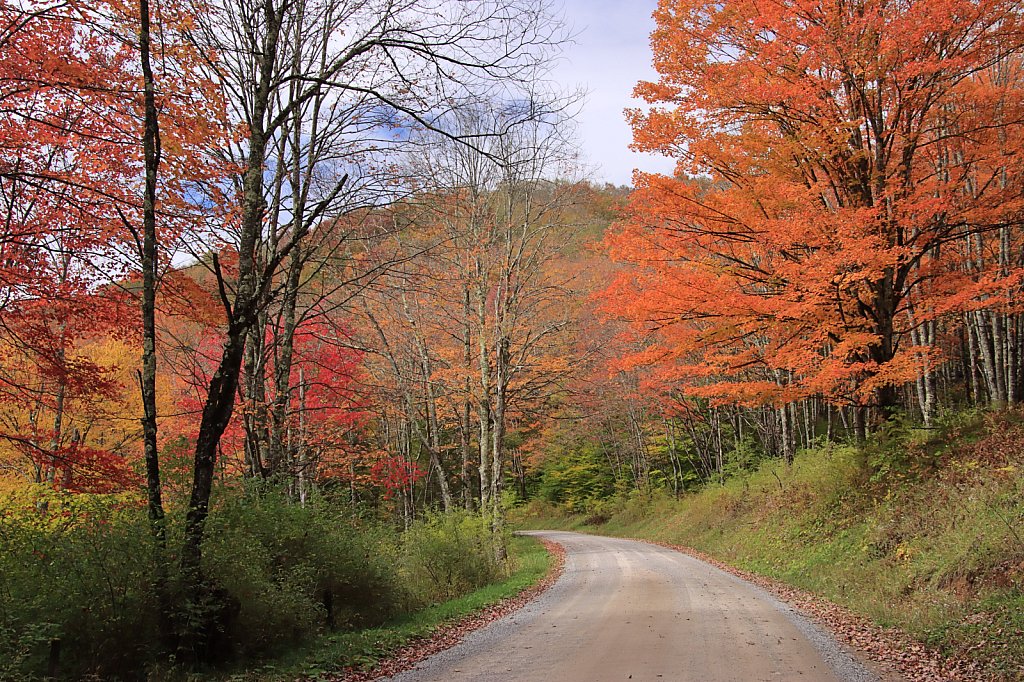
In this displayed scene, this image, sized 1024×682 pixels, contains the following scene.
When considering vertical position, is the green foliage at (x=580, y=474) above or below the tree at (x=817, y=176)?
below

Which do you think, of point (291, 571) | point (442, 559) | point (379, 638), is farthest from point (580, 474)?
point (291, 571)

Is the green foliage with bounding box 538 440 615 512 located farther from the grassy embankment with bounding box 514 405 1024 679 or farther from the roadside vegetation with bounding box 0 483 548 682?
the roadside vegetation with bounding box 0 483 548 682

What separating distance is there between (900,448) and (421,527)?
A: 903 centimetres

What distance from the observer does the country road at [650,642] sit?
5645mm

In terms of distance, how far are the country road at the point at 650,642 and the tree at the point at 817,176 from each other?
12.4 feet

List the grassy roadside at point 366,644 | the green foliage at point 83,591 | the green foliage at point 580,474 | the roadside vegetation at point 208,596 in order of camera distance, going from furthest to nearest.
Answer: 1. the green foliage at point 580,474
2. the grassy roadside at point 366,644
3. the roadside vegetation at point 208,596
4. the green foliage at point 83,591

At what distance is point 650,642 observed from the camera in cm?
683

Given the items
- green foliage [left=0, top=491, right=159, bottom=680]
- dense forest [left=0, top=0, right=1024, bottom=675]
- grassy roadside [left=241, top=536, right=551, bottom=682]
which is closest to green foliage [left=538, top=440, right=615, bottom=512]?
dense forest [left=0, top=0, right=1024, bottom=675]

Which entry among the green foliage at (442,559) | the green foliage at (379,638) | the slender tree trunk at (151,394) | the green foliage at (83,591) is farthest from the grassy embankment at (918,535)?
the green foliage at (83,591)

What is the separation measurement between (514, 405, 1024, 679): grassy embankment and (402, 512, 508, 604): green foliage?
238 inches

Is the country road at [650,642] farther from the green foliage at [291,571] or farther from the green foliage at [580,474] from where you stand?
the green foliage at [580,474]

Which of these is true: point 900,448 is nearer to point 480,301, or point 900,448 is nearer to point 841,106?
point 841,106

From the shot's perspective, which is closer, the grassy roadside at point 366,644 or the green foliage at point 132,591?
the green foliage at point 132,591

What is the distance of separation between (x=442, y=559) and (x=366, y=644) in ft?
13.8
